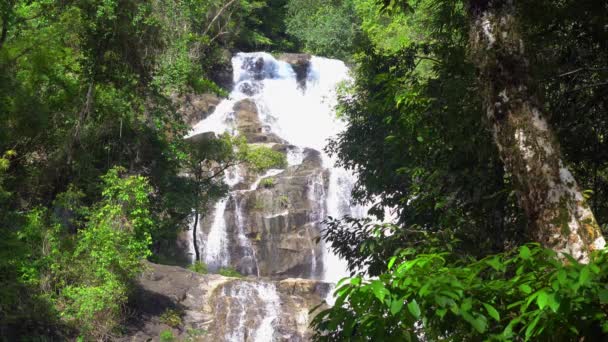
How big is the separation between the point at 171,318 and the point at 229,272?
257 inches

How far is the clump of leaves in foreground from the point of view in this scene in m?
2.13

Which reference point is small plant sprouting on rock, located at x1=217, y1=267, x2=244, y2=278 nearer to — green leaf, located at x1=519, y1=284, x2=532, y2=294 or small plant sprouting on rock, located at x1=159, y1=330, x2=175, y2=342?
small plant sprouting on rock, located at x1=159, y1=330, x2=175, y2=342

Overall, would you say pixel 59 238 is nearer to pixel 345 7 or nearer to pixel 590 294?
pixel 590 294

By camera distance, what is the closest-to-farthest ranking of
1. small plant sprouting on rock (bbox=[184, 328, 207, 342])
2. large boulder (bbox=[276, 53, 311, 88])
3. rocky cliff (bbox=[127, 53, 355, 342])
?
1. small plant sprouting on rock (bbox=[184, 328, 207, 342])
2. rocky cliff (bbox=[127, 53, 355, 342])
3. large boulder (bbox=[276, 53, 311, 88])

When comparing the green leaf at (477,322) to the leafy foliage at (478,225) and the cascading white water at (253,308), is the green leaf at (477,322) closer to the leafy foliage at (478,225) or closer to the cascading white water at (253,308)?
the leafy foliage at (478,225)

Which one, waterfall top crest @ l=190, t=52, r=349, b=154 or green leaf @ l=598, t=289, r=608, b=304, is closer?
green leaf @ l=598, t=289, r=608, b=304

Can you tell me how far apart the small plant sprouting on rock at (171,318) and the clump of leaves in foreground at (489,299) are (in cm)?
1403

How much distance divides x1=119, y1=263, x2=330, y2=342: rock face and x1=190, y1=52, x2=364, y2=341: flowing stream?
7 cm

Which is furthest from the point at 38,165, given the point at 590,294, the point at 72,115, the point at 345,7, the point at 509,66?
the point at 345,7

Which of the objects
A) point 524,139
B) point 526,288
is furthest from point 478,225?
point 526,288

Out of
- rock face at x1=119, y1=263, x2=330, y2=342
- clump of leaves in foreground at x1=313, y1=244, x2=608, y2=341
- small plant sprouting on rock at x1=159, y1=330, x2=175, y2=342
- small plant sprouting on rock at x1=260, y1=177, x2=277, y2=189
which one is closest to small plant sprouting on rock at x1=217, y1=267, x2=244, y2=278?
rock face at x1=119, y1=263, x2=330, y2=342

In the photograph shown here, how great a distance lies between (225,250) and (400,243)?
18.5 m

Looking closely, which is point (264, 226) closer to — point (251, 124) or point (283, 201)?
point (283, 201)

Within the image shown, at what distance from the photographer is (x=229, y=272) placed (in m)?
22.6
